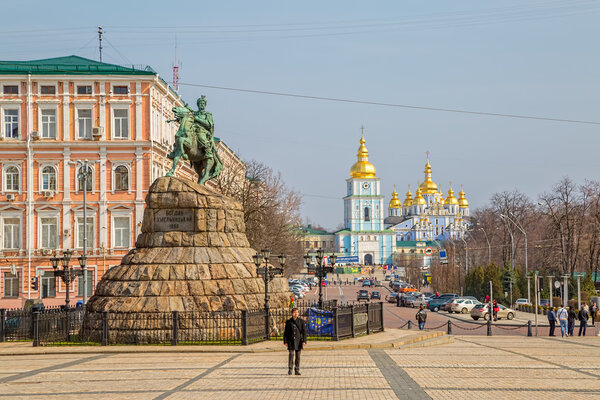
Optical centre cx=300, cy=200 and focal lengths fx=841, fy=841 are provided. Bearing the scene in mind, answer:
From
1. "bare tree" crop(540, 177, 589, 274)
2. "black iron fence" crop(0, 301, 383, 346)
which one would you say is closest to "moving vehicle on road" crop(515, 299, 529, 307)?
"bare tree" crop(540, 177, 589, 274)

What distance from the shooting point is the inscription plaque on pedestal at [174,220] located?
90.7ft

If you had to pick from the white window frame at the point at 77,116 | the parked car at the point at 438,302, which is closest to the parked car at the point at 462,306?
the parked car at the point at 438,302

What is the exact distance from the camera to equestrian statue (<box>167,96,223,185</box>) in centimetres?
2989

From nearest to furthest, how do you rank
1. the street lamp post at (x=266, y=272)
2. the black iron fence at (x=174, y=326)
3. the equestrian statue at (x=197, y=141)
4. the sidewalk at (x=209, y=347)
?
the sidewalk at (x=209, y=347)
the black iron fence at (x=174, y=326)
the street lamp post at (x=266, y=272)
the equestrian statue at (x=197, y=141)

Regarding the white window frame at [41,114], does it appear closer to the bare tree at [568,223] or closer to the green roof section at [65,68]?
the green roof section at [65,68]

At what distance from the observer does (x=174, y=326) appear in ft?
81.6

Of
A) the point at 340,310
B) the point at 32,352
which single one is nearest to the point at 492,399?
the point at 340,310

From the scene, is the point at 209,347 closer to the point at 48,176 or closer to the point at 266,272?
the point at 266,272

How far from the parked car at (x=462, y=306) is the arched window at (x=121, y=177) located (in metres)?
23.9

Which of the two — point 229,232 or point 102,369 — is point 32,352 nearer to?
point 102,369

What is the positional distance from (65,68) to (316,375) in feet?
137

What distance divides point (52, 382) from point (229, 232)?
39.0 feet

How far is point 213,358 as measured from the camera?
2219 cm

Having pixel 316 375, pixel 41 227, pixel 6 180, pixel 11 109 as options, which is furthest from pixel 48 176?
pixel 316 375
